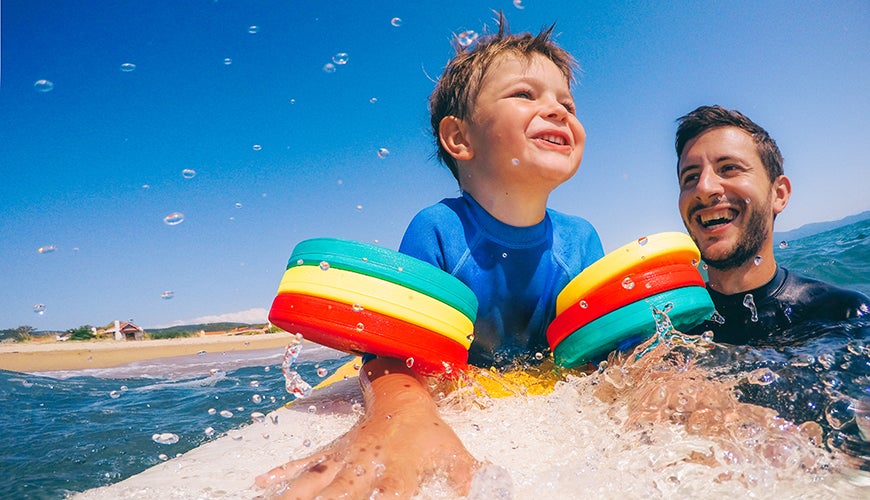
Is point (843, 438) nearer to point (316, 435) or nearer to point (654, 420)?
point (654, 420)

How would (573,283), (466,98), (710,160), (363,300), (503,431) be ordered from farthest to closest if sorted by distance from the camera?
(710,160) → (466,98) → (573,283) → (363,300) → (503,431)

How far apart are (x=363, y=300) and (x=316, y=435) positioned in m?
0.58

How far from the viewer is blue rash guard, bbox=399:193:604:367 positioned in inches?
107

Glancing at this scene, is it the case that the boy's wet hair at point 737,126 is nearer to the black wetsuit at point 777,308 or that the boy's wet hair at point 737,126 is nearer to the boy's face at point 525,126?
the black wetsuit at point 777,308

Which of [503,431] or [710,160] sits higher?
[710,160]

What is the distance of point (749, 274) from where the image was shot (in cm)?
350

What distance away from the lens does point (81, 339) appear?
21.2 metres

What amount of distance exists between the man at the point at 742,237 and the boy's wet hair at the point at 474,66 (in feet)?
3.94

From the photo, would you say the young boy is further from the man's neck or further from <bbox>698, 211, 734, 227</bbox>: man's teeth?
the man's neck

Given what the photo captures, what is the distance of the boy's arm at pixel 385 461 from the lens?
136 centimetres

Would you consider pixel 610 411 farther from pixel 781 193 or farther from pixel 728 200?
pixel 781 193

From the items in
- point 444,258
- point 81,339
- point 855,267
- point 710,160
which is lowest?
point 81,339

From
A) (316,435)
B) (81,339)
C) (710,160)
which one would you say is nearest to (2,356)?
(81,339)

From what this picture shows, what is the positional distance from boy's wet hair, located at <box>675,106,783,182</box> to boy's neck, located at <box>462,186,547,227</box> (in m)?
1.72
